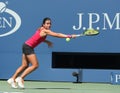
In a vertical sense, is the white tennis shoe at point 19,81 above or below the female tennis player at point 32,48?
below

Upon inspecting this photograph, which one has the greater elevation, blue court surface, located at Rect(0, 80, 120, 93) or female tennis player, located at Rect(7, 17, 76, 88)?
female tennis player, located at Rect(7, 17, 76, 88)

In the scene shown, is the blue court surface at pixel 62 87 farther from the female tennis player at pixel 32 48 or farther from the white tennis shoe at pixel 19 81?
the female tennis player at pixel 32 48

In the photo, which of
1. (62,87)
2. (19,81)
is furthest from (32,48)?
(62,87)

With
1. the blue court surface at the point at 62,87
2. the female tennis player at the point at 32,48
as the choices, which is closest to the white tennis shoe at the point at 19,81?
the female tennis player at the point at 32,48

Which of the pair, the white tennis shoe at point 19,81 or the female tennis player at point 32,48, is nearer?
the female tennis player at point 32,48

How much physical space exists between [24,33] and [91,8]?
2020mm

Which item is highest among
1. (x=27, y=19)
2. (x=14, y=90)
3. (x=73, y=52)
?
(x=27, y=19)

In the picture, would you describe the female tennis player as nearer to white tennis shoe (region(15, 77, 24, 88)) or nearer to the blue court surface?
white tennis shoe (region(15, 77, 24, 88))

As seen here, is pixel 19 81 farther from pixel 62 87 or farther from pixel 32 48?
pixel 62 87

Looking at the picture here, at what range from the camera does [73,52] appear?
13148 mm

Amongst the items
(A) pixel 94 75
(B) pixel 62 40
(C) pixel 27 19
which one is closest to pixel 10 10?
(C) pixel 27 19

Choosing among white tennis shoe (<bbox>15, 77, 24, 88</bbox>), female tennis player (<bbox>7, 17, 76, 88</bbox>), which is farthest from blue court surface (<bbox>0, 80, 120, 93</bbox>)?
female tennis player (<bbox>7, 17, 76, 88</bbox>)

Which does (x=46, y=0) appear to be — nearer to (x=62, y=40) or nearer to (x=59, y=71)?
(x=62, y=40)

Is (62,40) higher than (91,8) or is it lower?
lower
